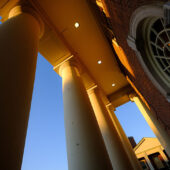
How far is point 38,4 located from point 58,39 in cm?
357

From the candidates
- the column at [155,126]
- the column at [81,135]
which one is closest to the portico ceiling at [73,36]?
the column at [81,135]

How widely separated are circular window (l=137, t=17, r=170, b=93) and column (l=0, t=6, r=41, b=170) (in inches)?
294

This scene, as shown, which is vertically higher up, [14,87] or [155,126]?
[155,126]

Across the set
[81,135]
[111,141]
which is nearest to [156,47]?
[81,135]

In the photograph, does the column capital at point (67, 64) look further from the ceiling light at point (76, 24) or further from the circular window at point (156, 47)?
the circular window at point (156, 47)

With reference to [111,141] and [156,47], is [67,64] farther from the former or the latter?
[111,141]

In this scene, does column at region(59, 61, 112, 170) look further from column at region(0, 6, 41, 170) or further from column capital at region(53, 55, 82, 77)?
column at region(0, 6, 41, 170)

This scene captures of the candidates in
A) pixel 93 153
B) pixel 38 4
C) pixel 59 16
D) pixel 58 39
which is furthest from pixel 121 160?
pixel 38 4

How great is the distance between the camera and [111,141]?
14.7m

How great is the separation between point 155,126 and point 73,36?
18.8 metres

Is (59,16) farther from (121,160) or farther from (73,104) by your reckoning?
(121,160)

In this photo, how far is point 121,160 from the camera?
44.8 feet

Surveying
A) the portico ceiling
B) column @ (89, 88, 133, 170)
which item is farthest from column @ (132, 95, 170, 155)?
the portico ceiling

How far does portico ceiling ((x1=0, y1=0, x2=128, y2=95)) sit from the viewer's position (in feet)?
40.8
